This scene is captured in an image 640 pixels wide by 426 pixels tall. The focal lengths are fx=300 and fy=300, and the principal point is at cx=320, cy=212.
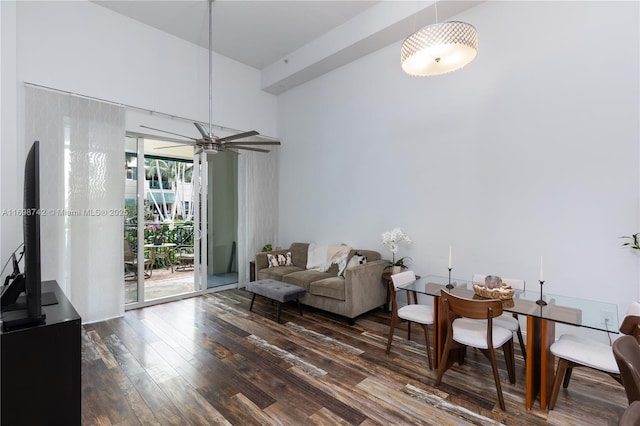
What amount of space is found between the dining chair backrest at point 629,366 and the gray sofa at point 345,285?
2.61m

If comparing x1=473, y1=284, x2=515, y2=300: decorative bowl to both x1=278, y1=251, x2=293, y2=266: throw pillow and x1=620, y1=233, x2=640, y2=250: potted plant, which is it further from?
x1=278, y1=251, x2=293, y2=266: throw pillow

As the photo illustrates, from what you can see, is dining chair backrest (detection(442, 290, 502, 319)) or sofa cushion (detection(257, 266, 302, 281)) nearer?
dining chair backrest (detection(442, 290, 502, 319))

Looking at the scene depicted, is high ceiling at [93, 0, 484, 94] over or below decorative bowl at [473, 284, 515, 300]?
over

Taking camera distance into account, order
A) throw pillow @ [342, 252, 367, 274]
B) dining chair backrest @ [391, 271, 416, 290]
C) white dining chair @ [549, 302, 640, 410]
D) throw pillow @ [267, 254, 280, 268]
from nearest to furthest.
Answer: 1. white dining chair @ [549, 302, 640, 410]
2. dining chair backrest @ [391, 271, 416, 290]
3. throw pillow @ [342, 252, 367, 274]
4. throw pillow @ [267, 254, 280, 268]

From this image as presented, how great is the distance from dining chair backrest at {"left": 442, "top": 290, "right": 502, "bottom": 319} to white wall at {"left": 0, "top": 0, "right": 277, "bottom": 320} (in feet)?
13.6

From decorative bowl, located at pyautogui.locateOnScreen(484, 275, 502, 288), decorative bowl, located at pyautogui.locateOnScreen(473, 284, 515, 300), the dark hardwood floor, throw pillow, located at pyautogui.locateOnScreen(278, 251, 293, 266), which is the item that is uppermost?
decorative bowl, located at pyautogui.locateOnScreen(484, 275, 502, 288)

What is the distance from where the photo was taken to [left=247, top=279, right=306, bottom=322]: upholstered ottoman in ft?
12.8

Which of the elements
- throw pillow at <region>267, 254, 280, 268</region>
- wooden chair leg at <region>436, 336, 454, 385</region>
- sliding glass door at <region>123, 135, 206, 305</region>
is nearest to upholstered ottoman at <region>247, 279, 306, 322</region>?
throw pillow at <region>267, 254, 280, 268</region>

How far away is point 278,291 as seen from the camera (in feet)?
12.9

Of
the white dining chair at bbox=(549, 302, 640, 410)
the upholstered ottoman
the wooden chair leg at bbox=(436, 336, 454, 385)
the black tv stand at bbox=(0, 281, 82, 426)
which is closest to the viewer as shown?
the black tv stand at bbox=(0, 281, 82, 426)

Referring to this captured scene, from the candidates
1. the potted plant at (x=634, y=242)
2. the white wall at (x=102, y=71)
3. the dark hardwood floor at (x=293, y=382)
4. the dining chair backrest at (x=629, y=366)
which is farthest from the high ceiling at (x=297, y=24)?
the dark hardwood floor at (x=293, y=382)

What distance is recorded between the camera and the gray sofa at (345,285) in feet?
12.2

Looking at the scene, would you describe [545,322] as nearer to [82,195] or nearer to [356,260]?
[356,260]

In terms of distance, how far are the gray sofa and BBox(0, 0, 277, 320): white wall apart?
2445 mm
